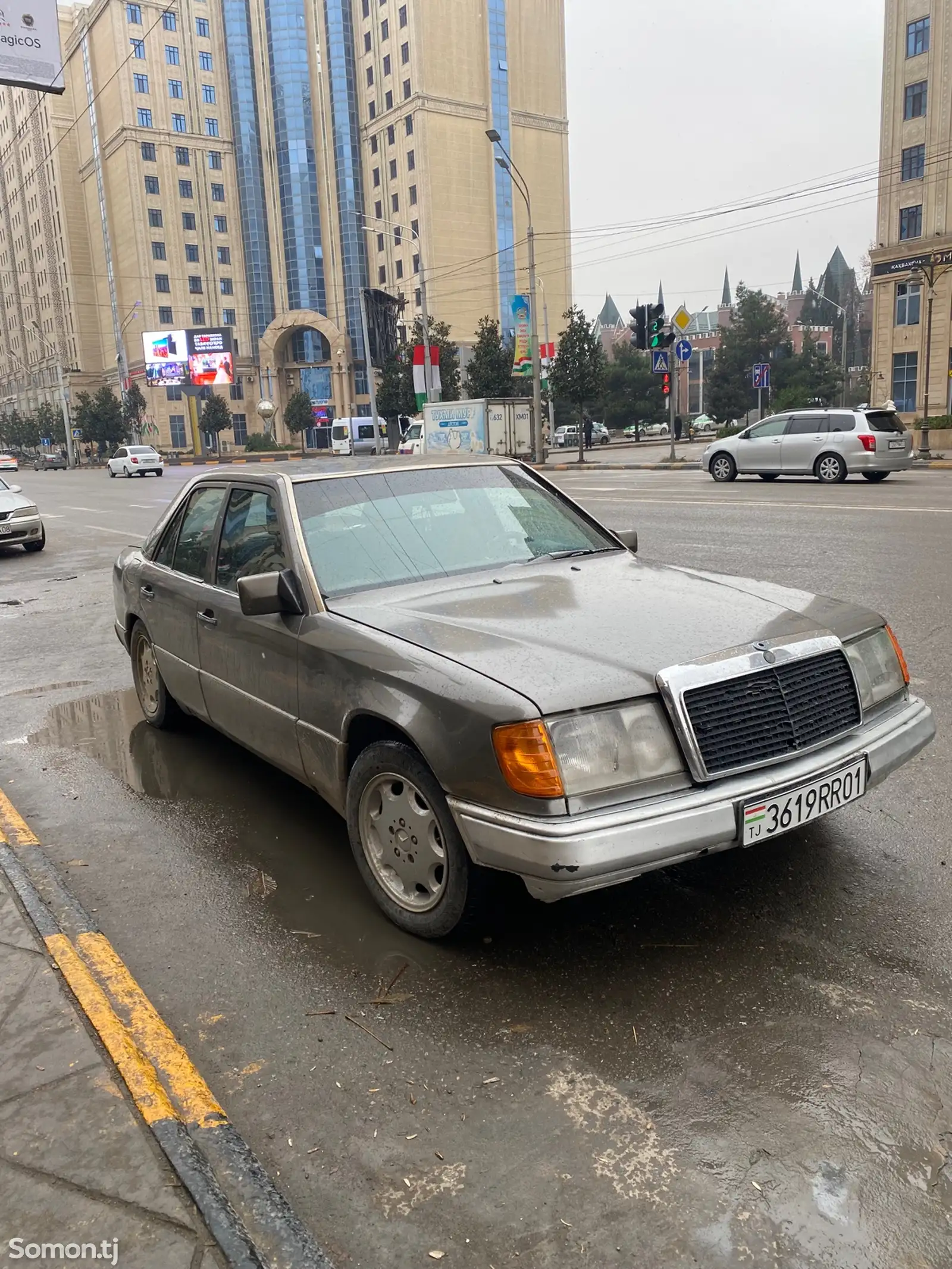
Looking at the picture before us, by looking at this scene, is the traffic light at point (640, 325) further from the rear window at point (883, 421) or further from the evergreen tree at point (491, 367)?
the evergreen tree at point (491, 367)

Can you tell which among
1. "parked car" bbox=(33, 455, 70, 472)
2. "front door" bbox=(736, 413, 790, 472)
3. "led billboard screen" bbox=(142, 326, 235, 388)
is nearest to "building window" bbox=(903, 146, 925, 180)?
"front door" bbox=(736, 413, 790, 472)

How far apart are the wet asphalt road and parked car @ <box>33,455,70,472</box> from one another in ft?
254

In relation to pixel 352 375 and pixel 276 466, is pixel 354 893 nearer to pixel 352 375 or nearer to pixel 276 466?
pixel 276 466

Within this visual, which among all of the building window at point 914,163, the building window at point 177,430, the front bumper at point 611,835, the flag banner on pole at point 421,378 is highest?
the building window at point 914,163

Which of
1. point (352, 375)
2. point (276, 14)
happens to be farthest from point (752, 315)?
point (276, 14)

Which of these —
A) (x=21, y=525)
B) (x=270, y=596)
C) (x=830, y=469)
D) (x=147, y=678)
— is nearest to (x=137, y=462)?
(x=21, y=525)

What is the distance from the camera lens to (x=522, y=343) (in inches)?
1821

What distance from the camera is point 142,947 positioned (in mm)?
3426

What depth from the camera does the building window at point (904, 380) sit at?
1860 inches

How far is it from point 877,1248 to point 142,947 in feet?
7.80

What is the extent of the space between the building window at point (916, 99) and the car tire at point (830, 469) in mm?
33320

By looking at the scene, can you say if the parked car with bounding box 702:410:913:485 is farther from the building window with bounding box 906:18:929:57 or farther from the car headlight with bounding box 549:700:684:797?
the building window with bounding box 906:18:929:57

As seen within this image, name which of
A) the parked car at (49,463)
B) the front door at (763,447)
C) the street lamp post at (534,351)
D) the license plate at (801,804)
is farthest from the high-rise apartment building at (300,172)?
the license plate at (801,804)

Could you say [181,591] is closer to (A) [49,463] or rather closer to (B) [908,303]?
(B) [908,303]
